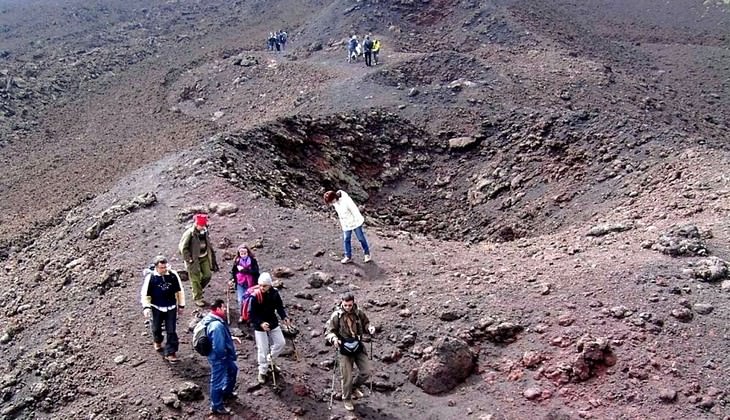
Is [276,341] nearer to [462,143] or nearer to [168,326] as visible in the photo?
[168,326]

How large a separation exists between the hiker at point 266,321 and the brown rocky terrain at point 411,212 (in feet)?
1.48

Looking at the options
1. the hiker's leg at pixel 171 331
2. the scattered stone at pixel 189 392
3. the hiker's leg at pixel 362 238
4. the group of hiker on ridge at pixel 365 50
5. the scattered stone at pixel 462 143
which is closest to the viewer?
the scattered stone at pixel 189 392

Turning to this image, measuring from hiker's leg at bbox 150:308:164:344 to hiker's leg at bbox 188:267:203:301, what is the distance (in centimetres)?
101

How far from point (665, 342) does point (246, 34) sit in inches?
1418

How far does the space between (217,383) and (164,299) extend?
157 centimetres

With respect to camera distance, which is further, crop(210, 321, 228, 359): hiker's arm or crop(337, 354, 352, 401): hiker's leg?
crop(337, 354, 352, 401): hiker's leg

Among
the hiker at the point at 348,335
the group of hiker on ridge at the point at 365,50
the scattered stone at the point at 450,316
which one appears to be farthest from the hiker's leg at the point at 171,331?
the group of hiker on ridge at the point at 365,50

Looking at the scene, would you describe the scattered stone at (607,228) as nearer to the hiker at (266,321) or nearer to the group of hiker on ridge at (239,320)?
the group of hiker on ridge at (239,320)

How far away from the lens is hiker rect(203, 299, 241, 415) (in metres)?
8.28

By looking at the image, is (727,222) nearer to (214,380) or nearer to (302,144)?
(214,380)

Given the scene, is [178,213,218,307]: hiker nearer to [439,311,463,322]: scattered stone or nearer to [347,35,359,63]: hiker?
[439,311,463,322]: scattered stone

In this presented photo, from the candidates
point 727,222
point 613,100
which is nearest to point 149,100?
point 613,100

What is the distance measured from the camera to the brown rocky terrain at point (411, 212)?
8.98 meters

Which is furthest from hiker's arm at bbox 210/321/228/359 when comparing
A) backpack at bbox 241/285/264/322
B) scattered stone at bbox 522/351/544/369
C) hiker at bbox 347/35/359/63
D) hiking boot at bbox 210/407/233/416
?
hiker at bbox 347/35/359/63
